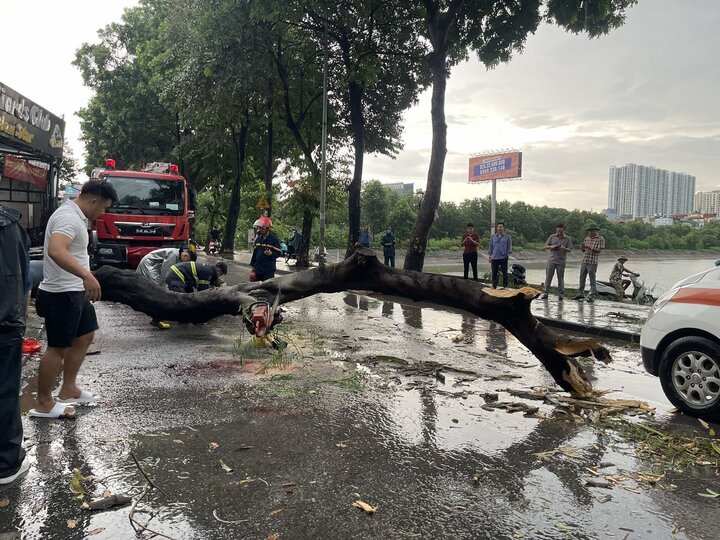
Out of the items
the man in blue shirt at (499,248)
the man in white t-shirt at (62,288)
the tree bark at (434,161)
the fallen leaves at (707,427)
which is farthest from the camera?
the man in blue shirt at (499,248)

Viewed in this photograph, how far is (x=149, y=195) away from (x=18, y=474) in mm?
13425

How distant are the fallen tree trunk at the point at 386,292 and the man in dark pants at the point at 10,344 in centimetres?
381

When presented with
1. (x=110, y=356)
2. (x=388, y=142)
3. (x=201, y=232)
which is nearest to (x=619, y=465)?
(x=110, y=356)

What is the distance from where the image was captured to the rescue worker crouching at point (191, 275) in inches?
362

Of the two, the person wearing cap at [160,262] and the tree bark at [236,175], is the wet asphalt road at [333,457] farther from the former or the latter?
the tree bark at [236,175]

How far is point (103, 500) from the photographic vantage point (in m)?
3.21

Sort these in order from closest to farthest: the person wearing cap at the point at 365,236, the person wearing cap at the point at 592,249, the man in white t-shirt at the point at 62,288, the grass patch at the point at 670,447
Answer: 1. the grass patch at the point at 670,447
2. the man in white t-shirt at the point at 62,288
3. the person wearing cap at the point at 592,249
4. the person wearing cap at the point at 365,236

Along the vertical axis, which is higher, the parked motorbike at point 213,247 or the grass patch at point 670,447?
the parked motorbike at point 213,247

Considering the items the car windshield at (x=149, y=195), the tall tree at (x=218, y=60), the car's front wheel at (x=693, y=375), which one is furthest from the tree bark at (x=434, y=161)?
the car's front wheel at (x=693, y=375)

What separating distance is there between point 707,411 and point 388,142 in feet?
61.9

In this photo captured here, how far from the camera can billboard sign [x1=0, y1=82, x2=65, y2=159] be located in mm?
11711

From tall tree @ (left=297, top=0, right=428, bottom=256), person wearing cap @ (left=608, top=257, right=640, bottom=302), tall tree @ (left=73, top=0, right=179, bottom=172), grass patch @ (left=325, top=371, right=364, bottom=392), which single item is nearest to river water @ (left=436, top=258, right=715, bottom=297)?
person wearing cap @ (left=608, top=257, right=640, bottom=302)

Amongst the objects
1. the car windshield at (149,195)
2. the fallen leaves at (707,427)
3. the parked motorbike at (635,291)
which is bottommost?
the fallen leaves at (707,427)

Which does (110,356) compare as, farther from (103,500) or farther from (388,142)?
(388,142)
